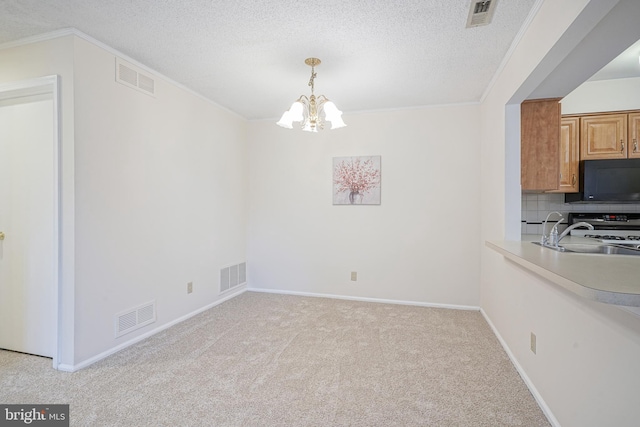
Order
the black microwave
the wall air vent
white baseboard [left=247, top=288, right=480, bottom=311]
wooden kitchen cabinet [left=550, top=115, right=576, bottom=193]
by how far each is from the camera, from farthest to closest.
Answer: white baseboard [left=247, top=288, right=480, bottom=311]
wooden kitchen cabinet [left=550, top=115, right=576, bottom=193]
the black microwave
the wall air vent

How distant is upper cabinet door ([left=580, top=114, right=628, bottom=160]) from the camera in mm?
3254

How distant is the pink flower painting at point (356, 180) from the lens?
4051 millimetres

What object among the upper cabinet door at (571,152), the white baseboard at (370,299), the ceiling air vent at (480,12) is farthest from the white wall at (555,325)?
the upper cabinet door at (571,152)

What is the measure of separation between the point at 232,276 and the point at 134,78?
2.59m

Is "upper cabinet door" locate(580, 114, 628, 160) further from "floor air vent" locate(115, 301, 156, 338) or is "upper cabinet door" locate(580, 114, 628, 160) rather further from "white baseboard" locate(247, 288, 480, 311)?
"floor air vent" locate(115, 301, 156, 338)

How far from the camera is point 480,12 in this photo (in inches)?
79.7

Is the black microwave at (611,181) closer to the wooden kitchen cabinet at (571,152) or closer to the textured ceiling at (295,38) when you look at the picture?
the wooden kitchen cabinet at (571,152)

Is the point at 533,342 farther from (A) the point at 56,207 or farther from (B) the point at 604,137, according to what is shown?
(A) the point at 56,207

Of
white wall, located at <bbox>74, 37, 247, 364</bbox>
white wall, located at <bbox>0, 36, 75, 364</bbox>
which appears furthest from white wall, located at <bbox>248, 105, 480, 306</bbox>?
white wall, located at <bbox>0, 36, 75, 364</bbox>

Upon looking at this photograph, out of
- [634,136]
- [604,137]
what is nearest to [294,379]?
[604,137]

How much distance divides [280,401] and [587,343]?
1.70 metres

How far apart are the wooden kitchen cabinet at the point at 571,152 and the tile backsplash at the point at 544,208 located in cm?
34

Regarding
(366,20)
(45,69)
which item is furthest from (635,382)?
(45,69)

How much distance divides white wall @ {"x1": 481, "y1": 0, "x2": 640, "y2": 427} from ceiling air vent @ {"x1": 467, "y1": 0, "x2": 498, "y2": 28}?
276 millimetres
